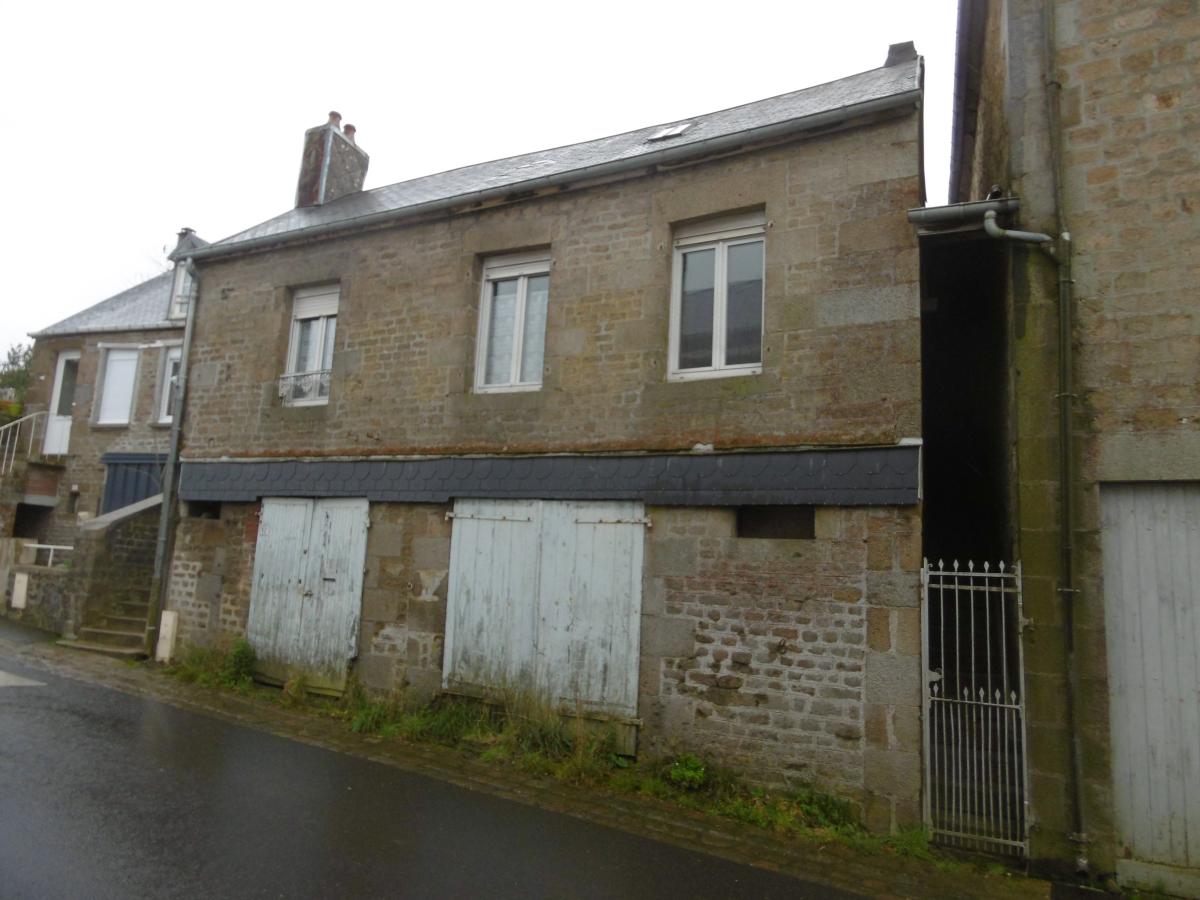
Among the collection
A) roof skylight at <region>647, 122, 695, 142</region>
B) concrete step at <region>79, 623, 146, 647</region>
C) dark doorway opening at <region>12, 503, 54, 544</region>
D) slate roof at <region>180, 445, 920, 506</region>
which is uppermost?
roof skylight at <region>647, 122, 695, 142</region>

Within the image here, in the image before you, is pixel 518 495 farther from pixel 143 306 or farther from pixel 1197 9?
pixel 143 306

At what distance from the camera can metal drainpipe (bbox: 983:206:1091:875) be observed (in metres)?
4.88

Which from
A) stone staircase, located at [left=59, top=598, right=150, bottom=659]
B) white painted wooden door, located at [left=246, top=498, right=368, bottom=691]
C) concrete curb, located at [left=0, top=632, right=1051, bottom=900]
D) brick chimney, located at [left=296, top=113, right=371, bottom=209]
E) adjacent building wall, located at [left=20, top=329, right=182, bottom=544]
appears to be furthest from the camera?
adjacent building wall, located at [left=20, top=329, right=182, bottom=544]

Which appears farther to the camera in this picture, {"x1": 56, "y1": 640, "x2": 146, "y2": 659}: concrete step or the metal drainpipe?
{"x1": 56, "y1": 640, "x2": 146, "y2": 659}: concrete step

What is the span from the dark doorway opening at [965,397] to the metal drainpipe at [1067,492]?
0.58 m

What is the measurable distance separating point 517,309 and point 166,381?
11.6m

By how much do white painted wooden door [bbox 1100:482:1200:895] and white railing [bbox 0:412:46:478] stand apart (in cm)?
1861

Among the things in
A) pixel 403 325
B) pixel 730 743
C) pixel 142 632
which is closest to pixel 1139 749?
pixel 730 743

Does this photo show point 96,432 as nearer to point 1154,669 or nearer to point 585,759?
point 585,759

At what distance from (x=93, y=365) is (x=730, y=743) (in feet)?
55.4

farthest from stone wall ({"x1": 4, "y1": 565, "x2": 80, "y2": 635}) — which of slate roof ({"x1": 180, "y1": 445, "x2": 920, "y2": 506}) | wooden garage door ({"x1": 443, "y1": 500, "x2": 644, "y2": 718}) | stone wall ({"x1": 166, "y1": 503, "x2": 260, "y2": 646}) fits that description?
wooden garage door ({"x1": 443, "y1": 500, "x2": 644, "y2": 718})

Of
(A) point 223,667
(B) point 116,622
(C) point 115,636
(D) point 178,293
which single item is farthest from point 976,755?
(D) point 178,293

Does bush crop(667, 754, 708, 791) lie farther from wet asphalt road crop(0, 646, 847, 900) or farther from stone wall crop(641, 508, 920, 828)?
wet asphalt road crop(0, 646, 847, 900)

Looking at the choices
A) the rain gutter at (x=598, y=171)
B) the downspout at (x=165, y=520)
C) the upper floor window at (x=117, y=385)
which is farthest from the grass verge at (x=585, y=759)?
the upper floor window at (x=117, y=385)
